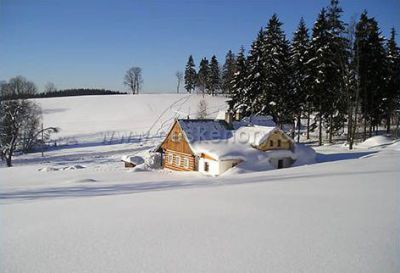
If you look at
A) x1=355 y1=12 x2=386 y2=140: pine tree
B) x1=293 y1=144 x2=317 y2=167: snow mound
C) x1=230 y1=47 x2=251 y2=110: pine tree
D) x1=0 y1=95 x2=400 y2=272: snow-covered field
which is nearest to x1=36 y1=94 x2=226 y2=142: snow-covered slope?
x1=230 y1=47 x2=251 y2=110: pine tree

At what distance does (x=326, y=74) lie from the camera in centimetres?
3450

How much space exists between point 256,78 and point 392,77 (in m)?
15.5

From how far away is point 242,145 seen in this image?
27.9 metres

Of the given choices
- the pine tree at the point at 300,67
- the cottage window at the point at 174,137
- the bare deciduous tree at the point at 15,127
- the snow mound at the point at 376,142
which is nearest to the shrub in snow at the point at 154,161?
the cottage window at the point at 174,137

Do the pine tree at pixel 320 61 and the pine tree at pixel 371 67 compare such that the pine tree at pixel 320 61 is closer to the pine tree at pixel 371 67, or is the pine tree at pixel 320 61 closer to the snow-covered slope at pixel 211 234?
the pine tree at pixel 371 67

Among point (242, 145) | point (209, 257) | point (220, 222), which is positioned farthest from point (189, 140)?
point (209, 257)

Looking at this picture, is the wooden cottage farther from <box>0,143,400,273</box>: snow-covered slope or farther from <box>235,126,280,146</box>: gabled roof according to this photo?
<box>0,143,400,273</box>: snow-covered slope

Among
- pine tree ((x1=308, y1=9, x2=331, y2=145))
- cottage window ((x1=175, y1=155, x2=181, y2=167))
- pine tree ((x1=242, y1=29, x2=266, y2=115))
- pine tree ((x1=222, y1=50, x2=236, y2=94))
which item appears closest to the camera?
cottage window ((x1=175, y1=155, x2=181, y2=167))

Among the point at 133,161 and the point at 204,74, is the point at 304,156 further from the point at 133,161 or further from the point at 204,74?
the point at 204,74

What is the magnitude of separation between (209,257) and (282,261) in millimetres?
1220

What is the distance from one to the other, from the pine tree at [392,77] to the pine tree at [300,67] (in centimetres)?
905

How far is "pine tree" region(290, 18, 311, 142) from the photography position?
121 feet

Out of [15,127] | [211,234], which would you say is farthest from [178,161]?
[15,127]

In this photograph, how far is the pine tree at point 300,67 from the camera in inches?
1458
